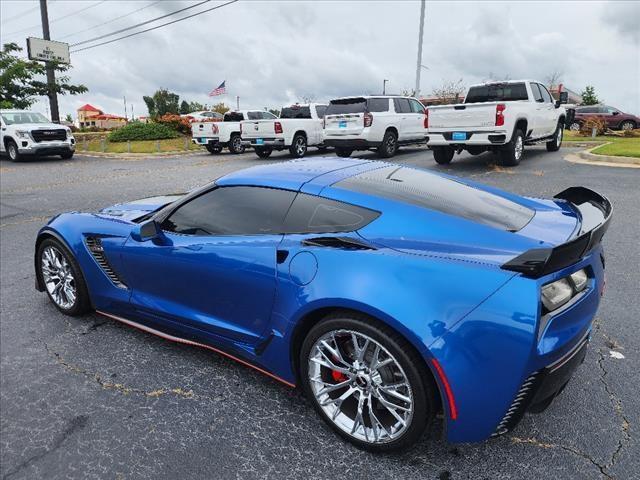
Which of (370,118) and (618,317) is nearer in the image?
(618,317)

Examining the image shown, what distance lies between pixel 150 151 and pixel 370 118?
11516mm

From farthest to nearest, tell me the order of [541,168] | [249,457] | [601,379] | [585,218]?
1. [541,168]
2. [601,379]
3. [585,218]
4. [249,457]

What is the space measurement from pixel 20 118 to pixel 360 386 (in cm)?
2037

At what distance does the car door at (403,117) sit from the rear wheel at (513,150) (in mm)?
4004

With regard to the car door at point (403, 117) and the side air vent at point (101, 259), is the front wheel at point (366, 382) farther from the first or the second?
the car door at point (403, 117)

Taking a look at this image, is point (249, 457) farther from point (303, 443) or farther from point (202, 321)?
point (202, 321)

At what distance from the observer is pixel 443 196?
9.00 ft

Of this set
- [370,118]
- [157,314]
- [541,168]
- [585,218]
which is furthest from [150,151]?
[585,218]

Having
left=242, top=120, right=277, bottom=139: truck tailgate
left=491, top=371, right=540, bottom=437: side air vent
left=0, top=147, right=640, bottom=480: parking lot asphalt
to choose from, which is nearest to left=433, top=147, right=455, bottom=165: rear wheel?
left=242, top=120, right=277, bottom=139: truck tailgate

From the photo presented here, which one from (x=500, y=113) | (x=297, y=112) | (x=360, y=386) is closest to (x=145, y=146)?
(x=297, y=112)

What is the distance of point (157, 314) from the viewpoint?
329 cm

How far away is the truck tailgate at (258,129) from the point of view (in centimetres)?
1579

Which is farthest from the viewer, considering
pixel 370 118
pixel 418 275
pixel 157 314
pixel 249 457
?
pixel 370 118

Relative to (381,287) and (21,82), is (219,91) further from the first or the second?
(381,287)
